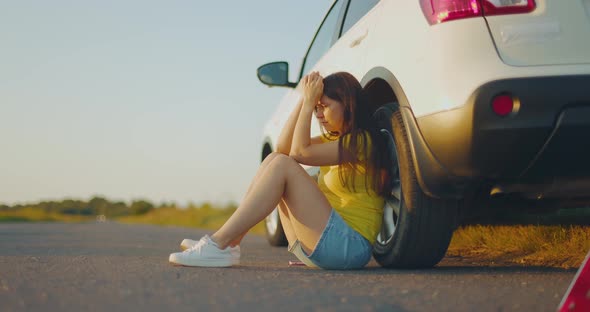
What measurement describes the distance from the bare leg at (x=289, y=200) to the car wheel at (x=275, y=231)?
298 cm

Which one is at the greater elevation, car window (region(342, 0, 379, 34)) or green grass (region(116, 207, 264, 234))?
car window (region(342, 0, 379, 34))

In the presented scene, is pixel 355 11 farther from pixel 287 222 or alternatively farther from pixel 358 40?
pixel 287 222

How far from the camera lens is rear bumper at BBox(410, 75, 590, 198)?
9.70ft

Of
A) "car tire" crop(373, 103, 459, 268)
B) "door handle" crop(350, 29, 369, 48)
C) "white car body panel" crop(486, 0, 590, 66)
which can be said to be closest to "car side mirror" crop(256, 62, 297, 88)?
"door handle" crop(350, 29, 369, 48)

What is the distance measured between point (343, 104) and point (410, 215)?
0.73m

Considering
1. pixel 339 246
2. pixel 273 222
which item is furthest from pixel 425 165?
pixel 273 222

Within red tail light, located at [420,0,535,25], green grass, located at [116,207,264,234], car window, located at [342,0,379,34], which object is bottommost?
green grass, located at [116,207,264,234]

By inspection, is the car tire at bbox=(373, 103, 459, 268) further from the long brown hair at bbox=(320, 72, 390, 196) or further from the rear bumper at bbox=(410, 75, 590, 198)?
the rear bumper at bbox=(410, 75, 590, 198)

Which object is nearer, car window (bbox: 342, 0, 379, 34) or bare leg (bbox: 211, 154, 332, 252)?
bare leg (bbox: 211, 154, 332, 252)

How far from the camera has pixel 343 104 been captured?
12.7 feet

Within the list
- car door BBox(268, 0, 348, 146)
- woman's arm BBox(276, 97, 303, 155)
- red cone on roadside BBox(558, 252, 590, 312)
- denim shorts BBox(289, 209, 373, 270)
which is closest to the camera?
red cone on roadside BBox(558, 252, 590, 312)

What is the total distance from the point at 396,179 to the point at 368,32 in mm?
823

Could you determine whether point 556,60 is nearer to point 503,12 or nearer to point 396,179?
point 503,12

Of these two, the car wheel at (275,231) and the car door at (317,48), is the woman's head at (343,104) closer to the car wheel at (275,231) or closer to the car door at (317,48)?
the car door at (317,48)
